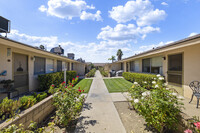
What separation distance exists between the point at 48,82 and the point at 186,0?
446 inches

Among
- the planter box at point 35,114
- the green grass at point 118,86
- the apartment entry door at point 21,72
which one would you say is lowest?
the green grass at point 118,86

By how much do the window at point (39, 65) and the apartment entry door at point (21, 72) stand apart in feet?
2.96

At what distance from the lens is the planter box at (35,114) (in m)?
2.07

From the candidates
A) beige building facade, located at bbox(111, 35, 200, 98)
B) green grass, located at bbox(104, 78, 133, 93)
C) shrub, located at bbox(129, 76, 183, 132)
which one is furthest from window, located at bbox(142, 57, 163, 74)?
shrub, located at bbox(129, 76, 183, 132)

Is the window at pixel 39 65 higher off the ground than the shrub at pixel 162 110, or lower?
higher

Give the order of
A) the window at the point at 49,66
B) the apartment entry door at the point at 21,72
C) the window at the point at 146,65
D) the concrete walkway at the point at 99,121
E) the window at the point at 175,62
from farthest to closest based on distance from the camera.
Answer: the window at the point at 146,65
the window at the point at 49,66
the window at the point at 175,62
the apartment entry door at the point at 21,72
the concrete walkway at the point at 99,121

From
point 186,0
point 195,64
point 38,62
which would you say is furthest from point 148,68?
point 38,62

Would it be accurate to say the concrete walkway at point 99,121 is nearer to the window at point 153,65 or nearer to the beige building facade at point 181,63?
the beige building facade at point 181,63

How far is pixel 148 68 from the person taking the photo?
28.0ft

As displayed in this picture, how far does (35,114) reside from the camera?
268cm

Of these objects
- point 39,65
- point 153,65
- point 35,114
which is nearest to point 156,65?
point 153,65

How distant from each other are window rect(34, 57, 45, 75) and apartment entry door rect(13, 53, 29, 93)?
0.90 m

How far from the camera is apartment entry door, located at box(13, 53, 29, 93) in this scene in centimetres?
507

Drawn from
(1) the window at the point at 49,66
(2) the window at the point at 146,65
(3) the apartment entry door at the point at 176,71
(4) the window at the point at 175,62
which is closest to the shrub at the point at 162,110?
(3) the apartment entry door at the point at 176,71
